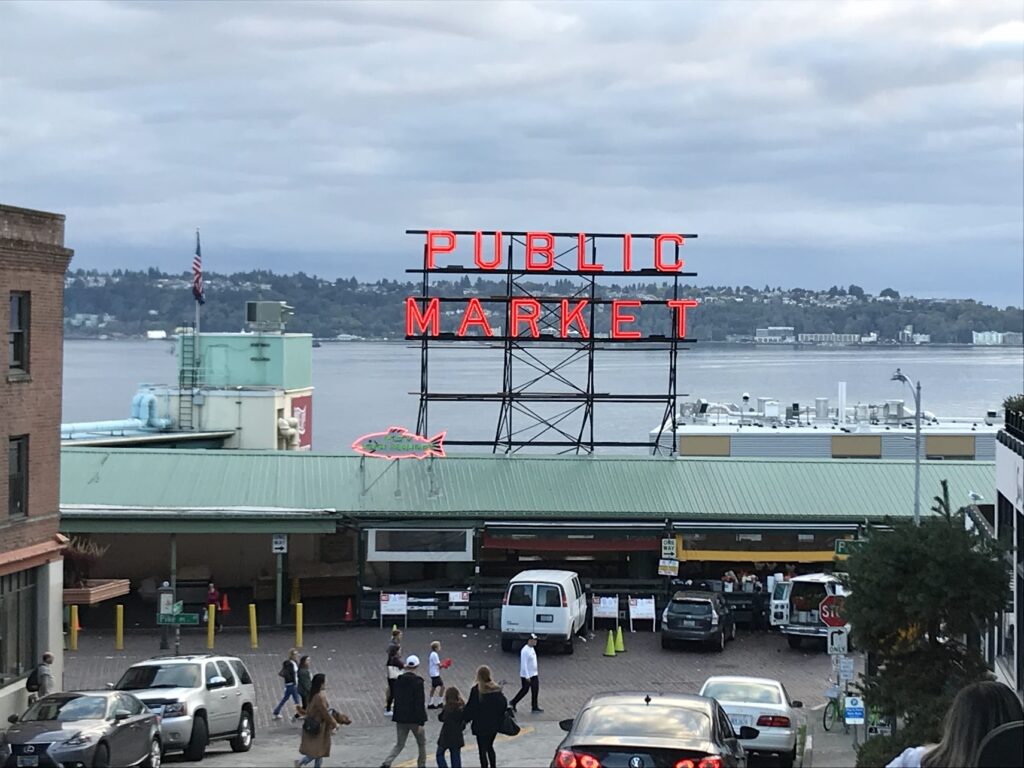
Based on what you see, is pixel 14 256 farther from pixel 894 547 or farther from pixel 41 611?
pixel 894 547

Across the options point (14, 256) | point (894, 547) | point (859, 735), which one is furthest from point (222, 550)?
point (894, 547)

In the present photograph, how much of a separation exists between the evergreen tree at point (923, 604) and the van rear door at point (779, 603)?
51.5 feet

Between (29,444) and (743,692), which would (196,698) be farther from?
(743,692)

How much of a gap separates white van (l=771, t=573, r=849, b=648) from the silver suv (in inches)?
572

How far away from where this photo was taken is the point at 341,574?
138ft

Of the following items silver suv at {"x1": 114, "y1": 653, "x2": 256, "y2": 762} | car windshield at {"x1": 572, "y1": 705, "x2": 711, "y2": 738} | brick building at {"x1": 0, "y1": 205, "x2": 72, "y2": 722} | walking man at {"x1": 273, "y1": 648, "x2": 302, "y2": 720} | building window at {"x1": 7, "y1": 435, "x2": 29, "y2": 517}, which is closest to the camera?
car windshield at {"x1": 572, "y1": 705, "x2": 711, "y2": 738}

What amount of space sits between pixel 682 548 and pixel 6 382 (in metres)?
18.4

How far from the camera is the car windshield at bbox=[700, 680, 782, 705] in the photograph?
72.3 feet

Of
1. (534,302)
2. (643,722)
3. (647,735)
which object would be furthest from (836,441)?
(647,735)

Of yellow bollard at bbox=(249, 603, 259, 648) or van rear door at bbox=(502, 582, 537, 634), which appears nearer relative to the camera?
van rear door at bbox=(502, 582, 537, 634)

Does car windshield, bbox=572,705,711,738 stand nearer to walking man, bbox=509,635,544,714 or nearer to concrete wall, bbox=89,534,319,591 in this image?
walking man, bbox=509,635,544,714

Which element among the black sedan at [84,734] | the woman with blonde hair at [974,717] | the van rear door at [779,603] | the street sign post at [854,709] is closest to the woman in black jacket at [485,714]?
the black sedan at [84,734]

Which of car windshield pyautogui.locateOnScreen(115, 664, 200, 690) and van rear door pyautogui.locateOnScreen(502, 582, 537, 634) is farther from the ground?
car windshield pyautogui.locateOnScreen(115, 664, 200, 690)

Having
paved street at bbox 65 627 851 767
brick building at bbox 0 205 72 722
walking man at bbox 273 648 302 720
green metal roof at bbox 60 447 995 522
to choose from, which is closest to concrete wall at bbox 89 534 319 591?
green metal roof at bbox 60 447 995 522
